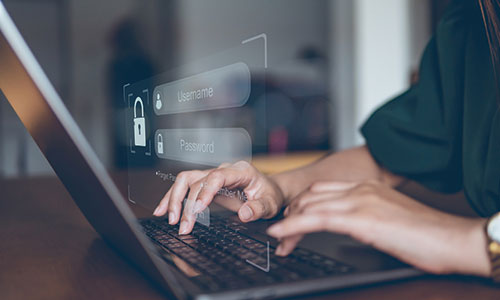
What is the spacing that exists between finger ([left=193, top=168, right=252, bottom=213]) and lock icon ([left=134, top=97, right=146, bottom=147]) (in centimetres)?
15

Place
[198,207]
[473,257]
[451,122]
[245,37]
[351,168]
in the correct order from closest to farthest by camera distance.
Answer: [473,257] → [198,207] → [451,122] → [351,168] → [245,37]

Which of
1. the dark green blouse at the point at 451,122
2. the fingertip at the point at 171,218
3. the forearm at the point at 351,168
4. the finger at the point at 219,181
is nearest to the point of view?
the finger at the point at 219,181

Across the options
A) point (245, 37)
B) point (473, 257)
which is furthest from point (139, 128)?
point (245, 37)

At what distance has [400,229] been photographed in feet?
1.44

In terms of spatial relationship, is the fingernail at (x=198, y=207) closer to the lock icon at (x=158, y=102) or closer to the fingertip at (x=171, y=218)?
the fingertip at (x=171, y=218)

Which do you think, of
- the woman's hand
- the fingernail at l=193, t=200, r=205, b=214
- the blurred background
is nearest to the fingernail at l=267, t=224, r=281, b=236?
the woman's hand

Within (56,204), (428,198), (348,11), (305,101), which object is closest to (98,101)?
(305,101)

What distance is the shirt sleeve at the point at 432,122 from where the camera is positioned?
0.81 meters

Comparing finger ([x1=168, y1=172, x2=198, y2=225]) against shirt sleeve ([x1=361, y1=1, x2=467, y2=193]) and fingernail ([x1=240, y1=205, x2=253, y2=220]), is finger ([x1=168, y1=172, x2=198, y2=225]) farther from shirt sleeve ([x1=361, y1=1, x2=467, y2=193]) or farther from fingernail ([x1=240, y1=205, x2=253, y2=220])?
shirt sleeve ([x1=361, y1=1, x2=467, y2=193])

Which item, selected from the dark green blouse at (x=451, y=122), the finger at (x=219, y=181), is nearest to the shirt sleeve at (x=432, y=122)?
the dark green blouse at (x=451, y=122)

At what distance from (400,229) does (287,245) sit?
0.11 m

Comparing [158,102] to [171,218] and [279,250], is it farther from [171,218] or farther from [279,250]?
[279,250]

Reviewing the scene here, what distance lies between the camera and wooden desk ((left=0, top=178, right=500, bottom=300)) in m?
0.40

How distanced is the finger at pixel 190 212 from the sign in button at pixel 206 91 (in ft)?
0.29
